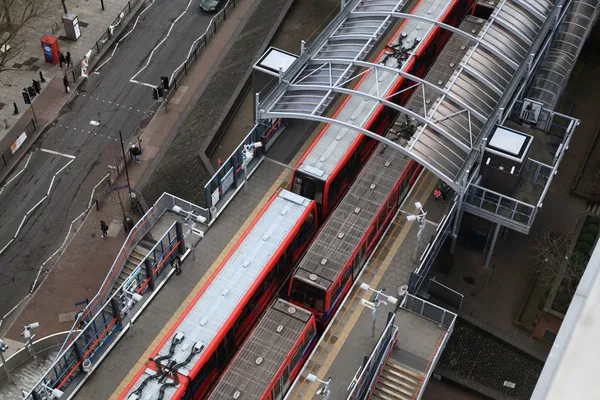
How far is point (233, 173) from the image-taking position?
54.8 m

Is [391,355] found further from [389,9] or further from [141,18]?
[141,18]

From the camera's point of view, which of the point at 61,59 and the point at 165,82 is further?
the point at 61,59

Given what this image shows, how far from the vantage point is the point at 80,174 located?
219 feet

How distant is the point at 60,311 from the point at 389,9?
108ft

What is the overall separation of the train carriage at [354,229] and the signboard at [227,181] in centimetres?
795

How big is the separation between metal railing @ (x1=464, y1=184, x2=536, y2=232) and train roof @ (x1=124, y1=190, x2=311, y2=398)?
1118 cm

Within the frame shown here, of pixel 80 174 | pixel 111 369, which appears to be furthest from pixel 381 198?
pixel 80 174

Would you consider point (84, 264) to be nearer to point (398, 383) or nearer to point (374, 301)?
point (374, 301)

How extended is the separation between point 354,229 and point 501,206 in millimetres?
10778

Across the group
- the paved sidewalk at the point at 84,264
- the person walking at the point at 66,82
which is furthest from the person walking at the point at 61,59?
the paved sidewalk at the point at 84,264

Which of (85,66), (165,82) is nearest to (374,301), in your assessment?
(165,82)

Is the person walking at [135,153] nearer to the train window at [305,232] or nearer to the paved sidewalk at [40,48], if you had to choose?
the paved sidewalk at [40,48]

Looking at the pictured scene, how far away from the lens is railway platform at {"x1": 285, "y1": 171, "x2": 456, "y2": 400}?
151 ft

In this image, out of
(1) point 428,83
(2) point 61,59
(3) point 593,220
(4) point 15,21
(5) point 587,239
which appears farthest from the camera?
(4) point 15,21
